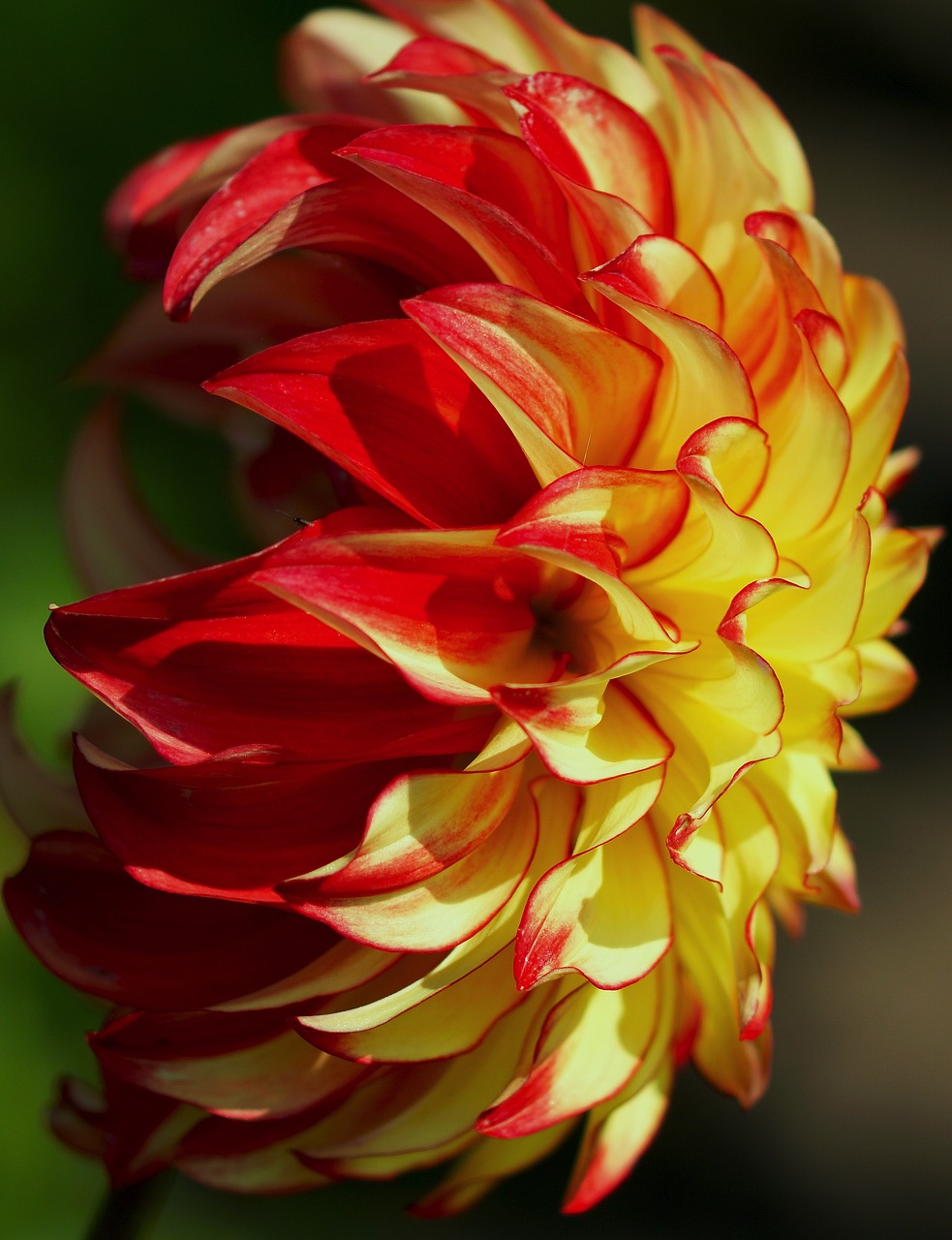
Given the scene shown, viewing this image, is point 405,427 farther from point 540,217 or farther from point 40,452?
point 40,452

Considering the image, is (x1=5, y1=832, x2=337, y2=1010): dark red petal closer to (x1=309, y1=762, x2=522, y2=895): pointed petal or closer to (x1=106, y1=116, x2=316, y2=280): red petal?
(x1=309, y1=762, x2=522, y2=895): pointed petal

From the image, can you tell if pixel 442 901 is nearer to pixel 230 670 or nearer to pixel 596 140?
pixel 230 670

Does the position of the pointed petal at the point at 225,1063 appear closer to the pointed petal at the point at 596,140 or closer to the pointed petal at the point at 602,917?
the pointed petal at the point at 602,917

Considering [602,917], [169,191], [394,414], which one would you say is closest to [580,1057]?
[602,917]

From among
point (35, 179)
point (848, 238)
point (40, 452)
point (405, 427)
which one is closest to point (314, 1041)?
point (405, 427)

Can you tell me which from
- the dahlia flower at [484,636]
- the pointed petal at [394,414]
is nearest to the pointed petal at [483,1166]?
the dahlia flower at [484,636]
